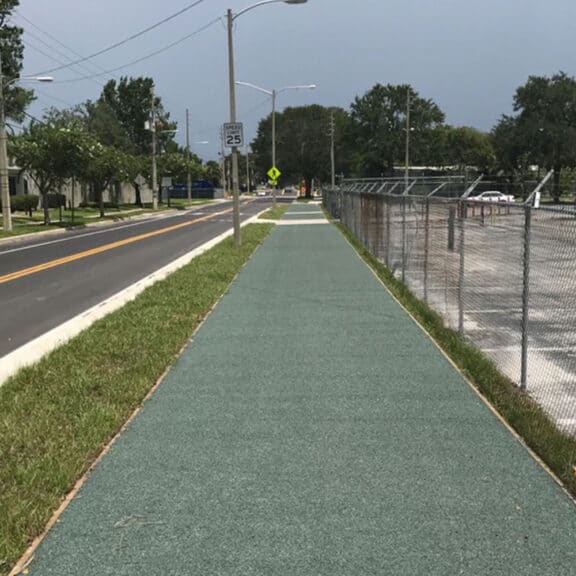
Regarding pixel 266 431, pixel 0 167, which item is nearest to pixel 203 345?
pixel 266 431

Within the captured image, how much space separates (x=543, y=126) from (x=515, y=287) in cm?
7045

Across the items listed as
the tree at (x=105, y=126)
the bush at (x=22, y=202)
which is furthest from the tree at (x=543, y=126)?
the bush at (x=22, y=202)

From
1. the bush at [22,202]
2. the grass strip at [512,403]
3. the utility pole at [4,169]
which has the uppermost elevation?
the utility pole at [4,169]

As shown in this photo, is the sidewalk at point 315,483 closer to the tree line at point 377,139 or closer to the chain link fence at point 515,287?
the chain link fence at point 515,287

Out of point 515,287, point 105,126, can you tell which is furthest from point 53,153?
point 105,126

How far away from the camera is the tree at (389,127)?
93.9 m

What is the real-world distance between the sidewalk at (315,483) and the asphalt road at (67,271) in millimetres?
3714

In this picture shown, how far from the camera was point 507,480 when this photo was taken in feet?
13.2

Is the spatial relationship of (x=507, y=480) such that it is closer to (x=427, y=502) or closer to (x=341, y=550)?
(x=427, y=502)

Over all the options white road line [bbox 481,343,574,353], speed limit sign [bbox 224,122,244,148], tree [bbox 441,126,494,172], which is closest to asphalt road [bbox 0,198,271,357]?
speed limit sign [bbox 224,122,244,148]

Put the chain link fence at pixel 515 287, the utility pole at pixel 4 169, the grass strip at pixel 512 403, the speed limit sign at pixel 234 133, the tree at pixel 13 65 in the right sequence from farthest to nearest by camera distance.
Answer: the tree at pixel 13 65, the utility pole at pixel 4 169, the speed limit sign at pixel 234 133, the chain link fence at pixel 515 287, the grass strip at pixel 512 403

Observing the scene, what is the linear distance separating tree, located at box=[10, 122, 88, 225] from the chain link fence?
23.2m

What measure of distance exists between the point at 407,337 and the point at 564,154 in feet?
230

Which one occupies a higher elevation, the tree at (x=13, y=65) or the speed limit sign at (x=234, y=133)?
the tree at (x=13, y=65)
